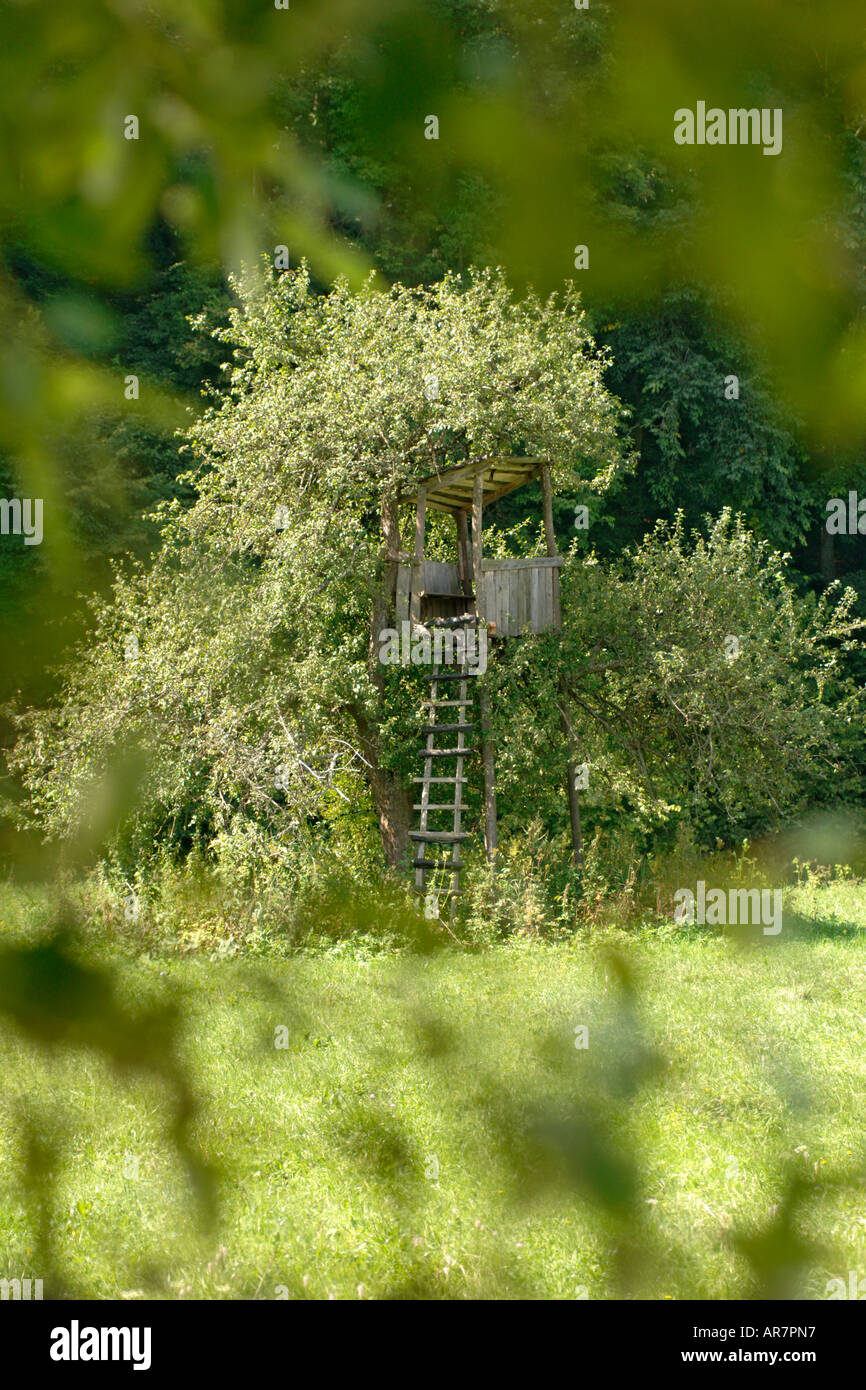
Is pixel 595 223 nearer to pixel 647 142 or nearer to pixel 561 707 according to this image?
pixel 647 142

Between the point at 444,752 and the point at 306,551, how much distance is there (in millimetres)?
2358

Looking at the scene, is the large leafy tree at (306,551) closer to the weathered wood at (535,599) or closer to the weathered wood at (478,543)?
the weathered wood at (478,543)

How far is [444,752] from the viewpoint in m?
9.34

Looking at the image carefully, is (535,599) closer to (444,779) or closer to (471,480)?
(471,480)

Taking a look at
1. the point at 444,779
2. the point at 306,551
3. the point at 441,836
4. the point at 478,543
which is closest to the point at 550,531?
the point at 478,543

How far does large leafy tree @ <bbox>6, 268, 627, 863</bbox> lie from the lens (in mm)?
9188

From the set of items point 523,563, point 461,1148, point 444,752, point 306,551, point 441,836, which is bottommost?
point 461,1148

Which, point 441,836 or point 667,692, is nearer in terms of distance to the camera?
point 441,836

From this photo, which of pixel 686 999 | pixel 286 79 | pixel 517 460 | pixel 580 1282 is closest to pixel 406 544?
pixel 517 460

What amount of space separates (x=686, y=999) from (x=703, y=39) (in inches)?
257

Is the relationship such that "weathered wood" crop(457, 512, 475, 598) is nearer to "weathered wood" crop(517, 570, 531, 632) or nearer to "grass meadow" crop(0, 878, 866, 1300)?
"weathered wood" crop(517, 570, 531, 632)

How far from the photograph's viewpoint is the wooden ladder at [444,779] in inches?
360

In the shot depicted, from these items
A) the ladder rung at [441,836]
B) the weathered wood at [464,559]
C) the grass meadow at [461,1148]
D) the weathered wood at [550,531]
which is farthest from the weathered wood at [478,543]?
the grass meadow at [461,1148]

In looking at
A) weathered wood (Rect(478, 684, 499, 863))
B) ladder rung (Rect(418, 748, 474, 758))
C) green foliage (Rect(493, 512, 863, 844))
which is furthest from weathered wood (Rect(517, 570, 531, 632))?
ladder rung (Rect(418, 748, 474, 758))
